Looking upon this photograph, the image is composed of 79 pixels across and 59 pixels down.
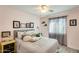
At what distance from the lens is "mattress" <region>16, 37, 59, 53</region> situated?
5.08ft

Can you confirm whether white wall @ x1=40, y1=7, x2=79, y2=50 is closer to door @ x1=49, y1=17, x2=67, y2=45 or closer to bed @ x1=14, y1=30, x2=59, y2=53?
door @ x1=49, y1=17, x2=67, y2=45

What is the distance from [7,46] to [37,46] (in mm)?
455

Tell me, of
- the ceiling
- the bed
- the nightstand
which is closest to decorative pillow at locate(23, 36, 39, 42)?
the bed

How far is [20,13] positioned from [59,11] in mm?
616

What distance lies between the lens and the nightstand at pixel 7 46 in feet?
4.99

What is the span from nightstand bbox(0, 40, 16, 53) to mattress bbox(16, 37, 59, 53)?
77 mm

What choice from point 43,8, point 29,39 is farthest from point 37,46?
point 43,8

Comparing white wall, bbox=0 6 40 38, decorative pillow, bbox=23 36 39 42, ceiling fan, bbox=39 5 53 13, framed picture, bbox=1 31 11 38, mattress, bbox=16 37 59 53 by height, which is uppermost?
ceiling fan, bbox=39 5 53 13

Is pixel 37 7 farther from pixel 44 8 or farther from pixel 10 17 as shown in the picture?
pixel 10 17

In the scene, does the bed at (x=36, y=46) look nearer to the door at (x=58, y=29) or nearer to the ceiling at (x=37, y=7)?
the door at (x=58, y=29)

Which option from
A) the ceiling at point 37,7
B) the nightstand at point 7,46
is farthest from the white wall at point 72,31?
the nightstand at point 7,46

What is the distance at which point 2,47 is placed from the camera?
1.51 m
